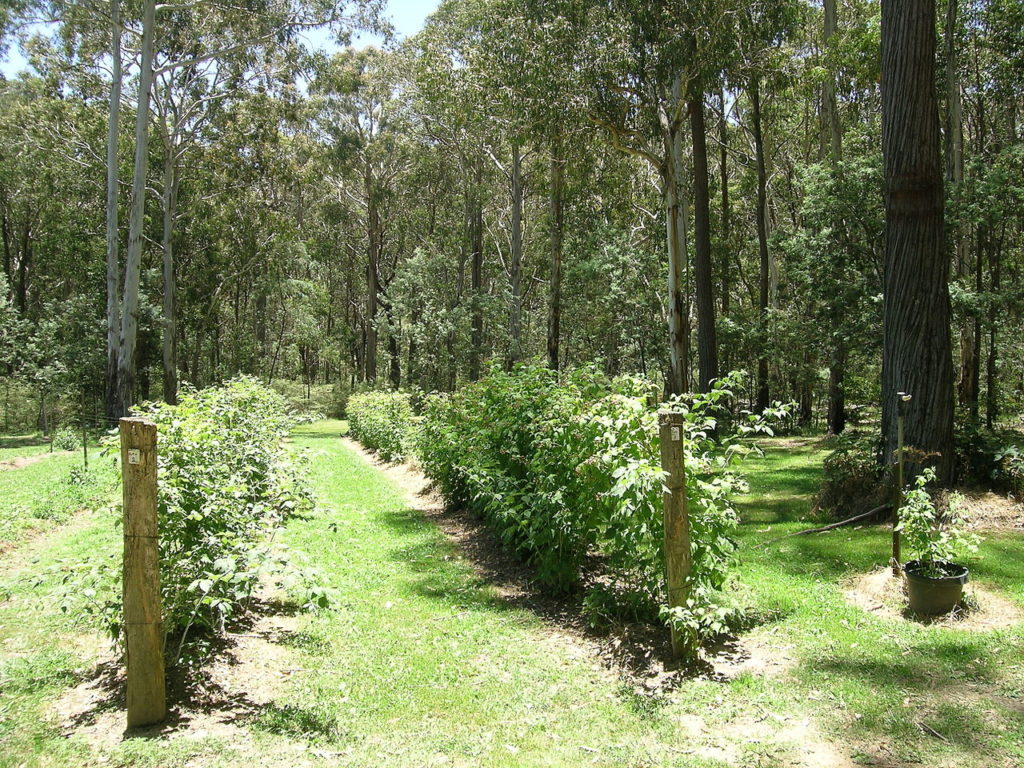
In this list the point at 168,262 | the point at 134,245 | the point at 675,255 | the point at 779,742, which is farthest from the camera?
the point at 168,262

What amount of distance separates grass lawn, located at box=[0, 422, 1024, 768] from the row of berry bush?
46 cm

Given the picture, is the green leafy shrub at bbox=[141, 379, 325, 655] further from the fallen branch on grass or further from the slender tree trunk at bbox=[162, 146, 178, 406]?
the slender tree trunk at bbox=[162, 146, 178, 406]

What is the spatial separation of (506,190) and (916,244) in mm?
27515

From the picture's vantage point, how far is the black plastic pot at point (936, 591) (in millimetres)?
5129

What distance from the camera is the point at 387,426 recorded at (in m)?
17.8

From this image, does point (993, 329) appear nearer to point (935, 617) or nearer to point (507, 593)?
point (935, 617)

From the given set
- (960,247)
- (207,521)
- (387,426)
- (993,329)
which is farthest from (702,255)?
(207,521)

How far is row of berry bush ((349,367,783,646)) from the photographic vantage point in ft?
15.6

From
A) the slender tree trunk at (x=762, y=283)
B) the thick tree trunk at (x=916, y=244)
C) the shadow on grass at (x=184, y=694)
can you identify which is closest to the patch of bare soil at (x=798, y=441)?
the slender tree trunk at (x=762, y=283)

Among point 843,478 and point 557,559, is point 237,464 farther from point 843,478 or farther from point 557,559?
point 843,478

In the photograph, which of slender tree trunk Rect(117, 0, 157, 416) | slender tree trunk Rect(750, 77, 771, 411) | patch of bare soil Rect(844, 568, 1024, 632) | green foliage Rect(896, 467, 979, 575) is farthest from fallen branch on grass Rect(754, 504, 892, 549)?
slender tree trunk Rect(117, 0, 157, 416)

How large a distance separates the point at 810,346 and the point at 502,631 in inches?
544

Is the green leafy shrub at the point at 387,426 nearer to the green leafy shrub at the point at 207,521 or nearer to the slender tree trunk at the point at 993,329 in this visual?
the green leafy shrub at the point at 207,521

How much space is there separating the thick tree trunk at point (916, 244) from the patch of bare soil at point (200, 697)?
20.7ft
